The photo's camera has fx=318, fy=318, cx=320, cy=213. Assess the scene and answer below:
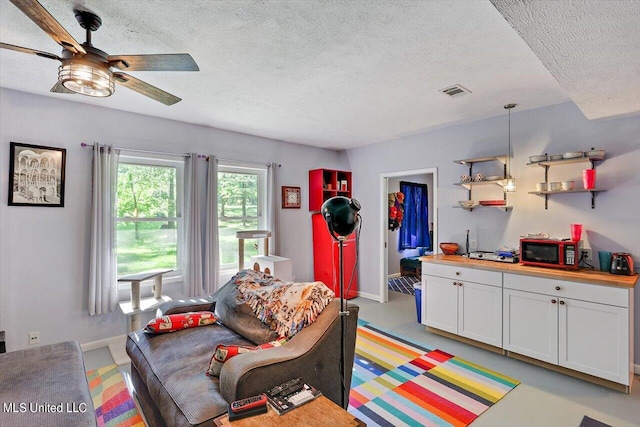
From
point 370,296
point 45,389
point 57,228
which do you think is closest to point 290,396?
point 45,389

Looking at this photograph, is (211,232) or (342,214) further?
(211,232)

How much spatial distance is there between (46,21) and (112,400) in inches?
98.3

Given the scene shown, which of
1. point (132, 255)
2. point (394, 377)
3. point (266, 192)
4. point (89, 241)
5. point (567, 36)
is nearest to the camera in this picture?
point (567, 36)

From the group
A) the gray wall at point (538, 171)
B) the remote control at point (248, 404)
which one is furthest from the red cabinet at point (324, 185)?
the remote control at point (248, 404)

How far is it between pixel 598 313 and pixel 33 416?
12.2 feet

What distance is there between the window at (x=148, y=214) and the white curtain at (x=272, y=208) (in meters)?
1.18

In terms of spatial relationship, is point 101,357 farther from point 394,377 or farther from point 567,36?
point 567,36

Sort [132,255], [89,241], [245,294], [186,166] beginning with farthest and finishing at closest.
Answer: [186,166], [132,255], [89,241], [245,294]

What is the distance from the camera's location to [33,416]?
1.47 m

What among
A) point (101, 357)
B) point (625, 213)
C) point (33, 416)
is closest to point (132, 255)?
point (101, 357)

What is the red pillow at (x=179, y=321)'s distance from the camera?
2373 millimetres

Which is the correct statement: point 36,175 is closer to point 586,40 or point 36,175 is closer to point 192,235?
point 192,235

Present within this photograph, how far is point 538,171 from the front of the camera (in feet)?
11.1

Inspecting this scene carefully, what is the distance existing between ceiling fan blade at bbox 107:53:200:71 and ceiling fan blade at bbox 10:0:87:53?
0.16 meters
